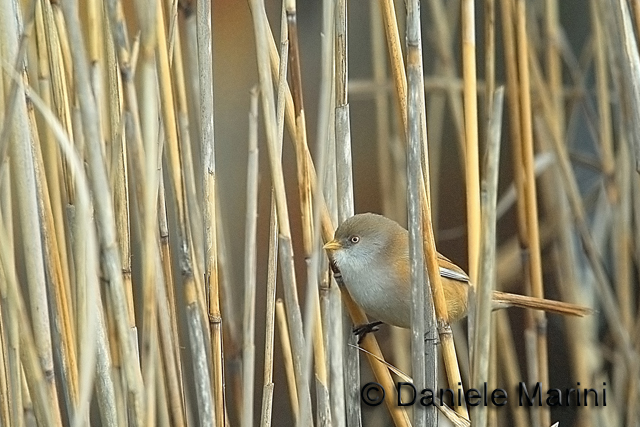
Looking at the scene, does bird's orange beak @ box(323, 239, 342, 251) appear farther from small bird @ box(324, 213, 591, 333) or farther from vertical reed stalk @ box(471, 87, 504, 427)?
vertical reed stalk @ box(471, 87, 504, 427)

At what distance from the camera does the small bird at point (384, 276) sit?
168cm

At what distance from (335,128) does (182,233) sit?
0.31 metres

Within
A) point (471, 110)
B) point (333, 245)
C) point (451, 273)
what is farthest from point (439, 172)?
point (471, 110)

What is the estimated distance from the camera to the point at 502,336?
6.36 feet

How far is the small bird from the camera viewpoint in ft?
5.52

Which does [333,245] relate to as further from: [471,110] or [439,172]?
[439,172]

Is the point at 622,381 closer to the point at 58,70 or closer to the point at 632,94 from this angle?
the point at 632,94

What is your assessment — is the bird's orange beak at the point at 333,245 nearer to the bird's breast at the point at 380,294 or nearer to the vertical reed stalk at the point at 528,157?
the bird's breast at the point at 380,294

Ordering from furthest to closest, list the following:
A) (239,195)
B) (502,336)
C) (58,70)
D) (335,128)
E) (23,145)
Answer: (239,195) < (502,336) < (335,128) < (58,70) < (23,145)

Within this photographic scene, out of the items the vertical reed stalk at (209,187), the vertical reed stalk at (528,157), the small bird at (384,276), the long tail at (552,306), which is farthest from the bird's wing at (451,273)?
the vertical reed stalk at (209,187)

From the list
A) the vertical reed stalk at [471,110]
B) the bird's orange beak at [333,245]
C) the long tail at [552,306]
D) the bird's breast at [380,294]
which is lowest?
the long tail at [552,306]

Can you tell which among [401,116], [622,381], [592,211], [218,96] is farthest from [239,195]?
[401,116]

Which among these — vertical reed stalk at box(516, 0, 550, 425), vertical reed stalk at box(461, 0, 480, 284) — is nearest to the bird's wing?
vertical reed stalk at box(516, 0, 550, 425)

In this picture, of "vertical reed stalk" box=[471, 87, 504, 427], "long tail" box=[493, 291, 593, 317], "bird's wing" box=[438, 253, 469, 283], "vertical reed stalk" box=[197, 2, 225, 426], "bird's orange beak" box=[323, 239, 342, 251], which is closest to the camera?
"vertical reed stalk" box=[471, 87, 504, 427]
